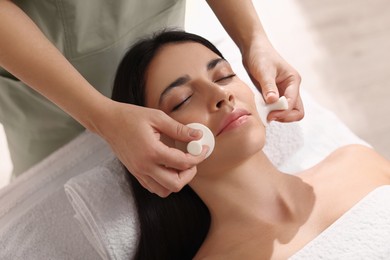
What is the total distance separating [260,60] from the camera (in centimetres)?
139

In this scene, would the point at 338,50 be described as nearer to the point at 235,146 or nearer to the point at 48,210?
the point at 235,146

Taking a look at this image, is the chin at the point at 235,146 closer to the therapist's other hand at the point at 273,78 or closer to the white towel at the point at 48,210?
the therapist's other hand at the point at 273,78

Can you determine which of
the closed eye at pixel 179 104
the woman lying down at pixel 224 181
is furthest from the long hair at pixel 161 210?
the closed eye at pixel 179 104

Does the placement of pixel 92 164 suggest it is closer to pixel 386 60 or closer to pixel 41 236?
pixel 41 236

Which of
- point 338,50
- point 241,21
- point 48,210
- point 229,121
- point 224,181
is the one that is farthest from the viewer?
point 338,50

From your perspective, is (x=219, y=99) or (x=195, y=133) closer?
(x=195, y=133)

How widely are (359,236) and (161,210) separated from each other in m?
0.51

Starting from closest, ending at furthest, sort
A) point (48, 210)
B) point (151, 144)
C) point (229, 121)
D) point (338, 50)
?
point (151, 144) < point (229, 121) < point (48, 210) < point (338, 50)

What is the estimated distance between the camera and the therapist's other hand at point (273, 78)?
1.33 metres

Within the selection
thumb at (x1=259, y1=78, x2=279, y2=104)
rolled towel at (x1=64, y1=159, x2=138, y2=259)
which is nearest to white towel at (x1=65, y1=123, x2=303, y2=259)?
rolled towel at (x1=64, y1=159, x2=138, y2=259)

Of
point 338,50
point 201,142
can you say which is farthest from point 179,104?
point 338,50

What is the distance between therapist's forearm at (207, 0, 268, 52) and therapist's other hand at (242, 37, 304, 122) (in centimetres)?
3

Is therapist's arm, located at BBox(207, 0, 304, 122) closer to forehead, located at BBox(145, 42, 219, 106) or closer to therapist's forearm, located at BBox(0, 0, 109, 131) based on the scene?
forehead, located at BBox(145, 42, 219, 106)

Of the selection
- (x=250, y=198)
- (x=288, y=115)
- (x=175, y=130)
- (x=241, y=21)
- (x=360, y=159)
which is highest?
(x=175, y=130)
